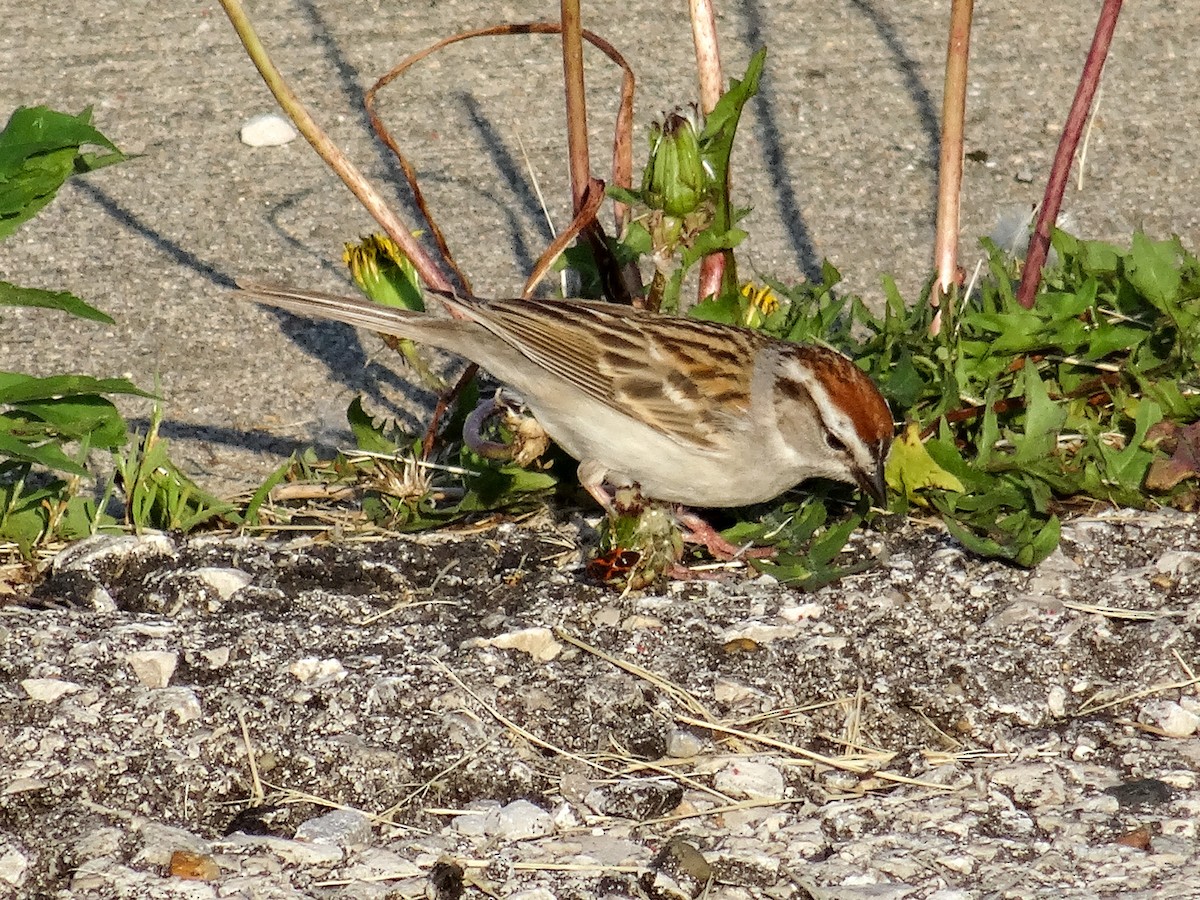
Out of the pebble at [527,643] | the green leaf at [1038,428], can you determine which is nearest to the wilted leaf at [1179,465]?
the green leaf at [1038,428]

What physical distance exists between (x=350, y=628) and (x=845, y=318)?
201 centimetres

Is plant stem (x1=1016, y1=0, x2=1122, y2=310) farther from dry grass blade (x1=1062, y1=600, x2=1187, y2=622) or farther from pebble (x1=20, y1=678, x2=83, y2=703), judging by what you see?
pebble (x1=20, y1=678, x2=83, y2=703)

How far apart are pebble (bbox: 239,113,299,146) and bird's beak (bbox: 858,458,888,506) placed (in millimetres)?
2951

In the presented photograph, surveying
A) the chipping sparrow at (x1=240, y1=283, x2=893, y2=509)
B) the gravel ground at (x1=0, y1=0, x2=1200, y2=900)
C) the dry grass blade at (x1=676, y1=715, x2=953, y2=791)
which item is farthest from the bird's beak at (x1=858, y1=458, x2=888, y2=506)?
the dry grass blade at (x1=676, y1=715, x2=953, y2=791)

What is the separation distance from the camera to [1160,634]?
3783 millimetres

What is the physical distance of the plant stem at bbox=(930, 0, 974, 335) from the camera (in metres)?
4.54

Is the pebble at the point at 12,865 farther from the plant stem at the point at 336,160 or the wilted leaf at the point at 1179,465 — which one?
the wilted leaf at the point at 1179,465

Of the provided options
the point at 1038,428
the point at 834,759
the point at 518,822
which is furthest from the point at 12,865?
the point at 1038,428

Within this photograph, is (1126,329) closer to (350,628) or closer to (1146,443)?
(1146,443)

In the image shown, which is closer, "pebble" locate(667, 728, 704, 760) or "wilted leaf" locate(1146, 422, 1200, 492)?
"pebble" locate(667, 728, 704, 760)

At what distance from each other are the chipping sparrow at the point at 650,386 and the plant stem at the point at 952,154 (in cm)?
60

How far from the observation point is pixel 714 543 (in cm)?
432

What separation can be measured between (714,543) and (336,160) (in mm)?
1402

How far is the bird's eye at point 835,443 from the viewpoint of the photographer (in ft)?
13.8
